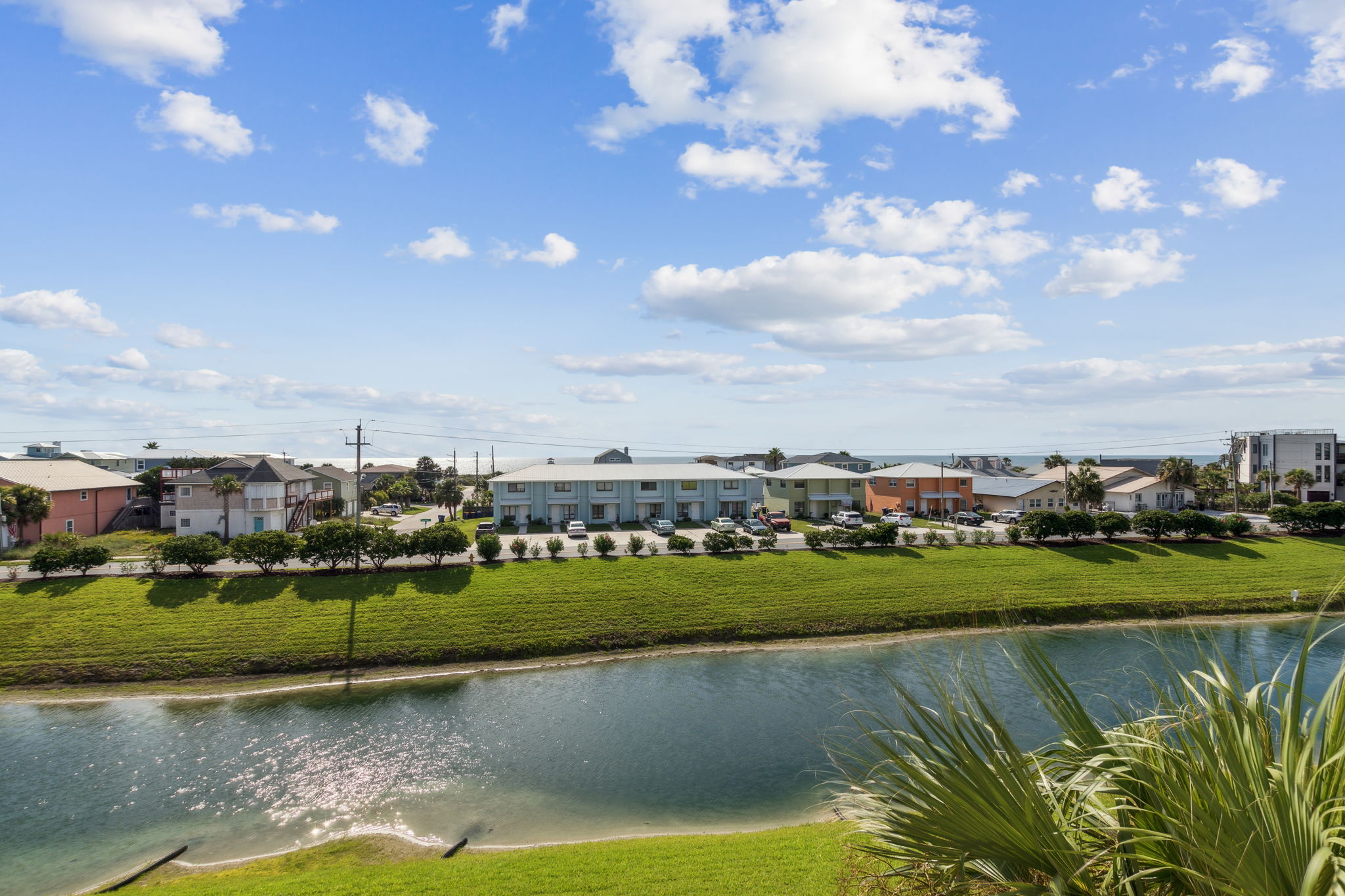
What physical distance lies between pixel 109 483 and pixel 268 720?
50.2 metres

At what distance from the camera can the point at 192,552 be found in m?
34.7

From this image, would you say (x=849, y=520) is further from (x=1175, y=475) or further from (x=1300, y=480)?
(x=1300, y=480)

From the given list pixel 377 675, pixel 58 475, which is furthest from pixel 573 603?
pixel 58 475

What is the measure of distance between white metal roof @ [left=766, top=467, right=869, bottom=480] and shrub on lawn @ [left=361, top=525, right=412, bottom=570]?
40.4 meters

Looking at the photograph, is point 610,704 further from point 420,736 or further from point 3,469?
point 3,469

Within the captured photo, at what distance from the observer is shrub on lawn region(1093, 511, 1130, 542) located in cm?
4678

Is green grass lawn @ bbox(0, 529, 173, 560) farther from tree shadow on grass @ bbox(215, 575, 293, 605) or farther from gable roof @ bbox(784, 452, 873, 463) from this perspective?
gable roof @ bbox(784, 452, 873, 463)

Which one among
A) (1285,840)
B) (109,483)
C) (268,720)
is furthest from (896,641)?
(109,483)

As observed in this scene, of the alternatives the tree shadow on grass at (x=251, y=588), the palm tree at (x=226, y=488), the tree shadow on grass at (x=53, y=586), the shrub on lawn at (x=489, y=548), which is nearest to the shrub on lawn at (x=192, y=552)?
the tree shadow on grass at (x=251, y=588)

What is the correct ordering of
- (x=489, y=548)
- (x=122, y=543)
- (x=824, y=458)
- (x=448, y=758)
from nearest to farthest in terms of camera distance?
(x=448, y=758)
(x=489, y=548)
(x=122, y=543)
(x=824, y=458)

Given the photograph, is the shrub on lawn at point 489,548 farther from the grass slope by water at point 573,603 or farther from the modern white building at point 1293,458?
the modern white building at point 1293,458

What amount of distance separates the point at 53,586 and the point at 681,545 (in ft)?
116

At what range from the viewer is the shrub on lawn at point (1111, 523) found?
46781mm

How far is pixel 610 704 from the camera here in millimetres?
25047
